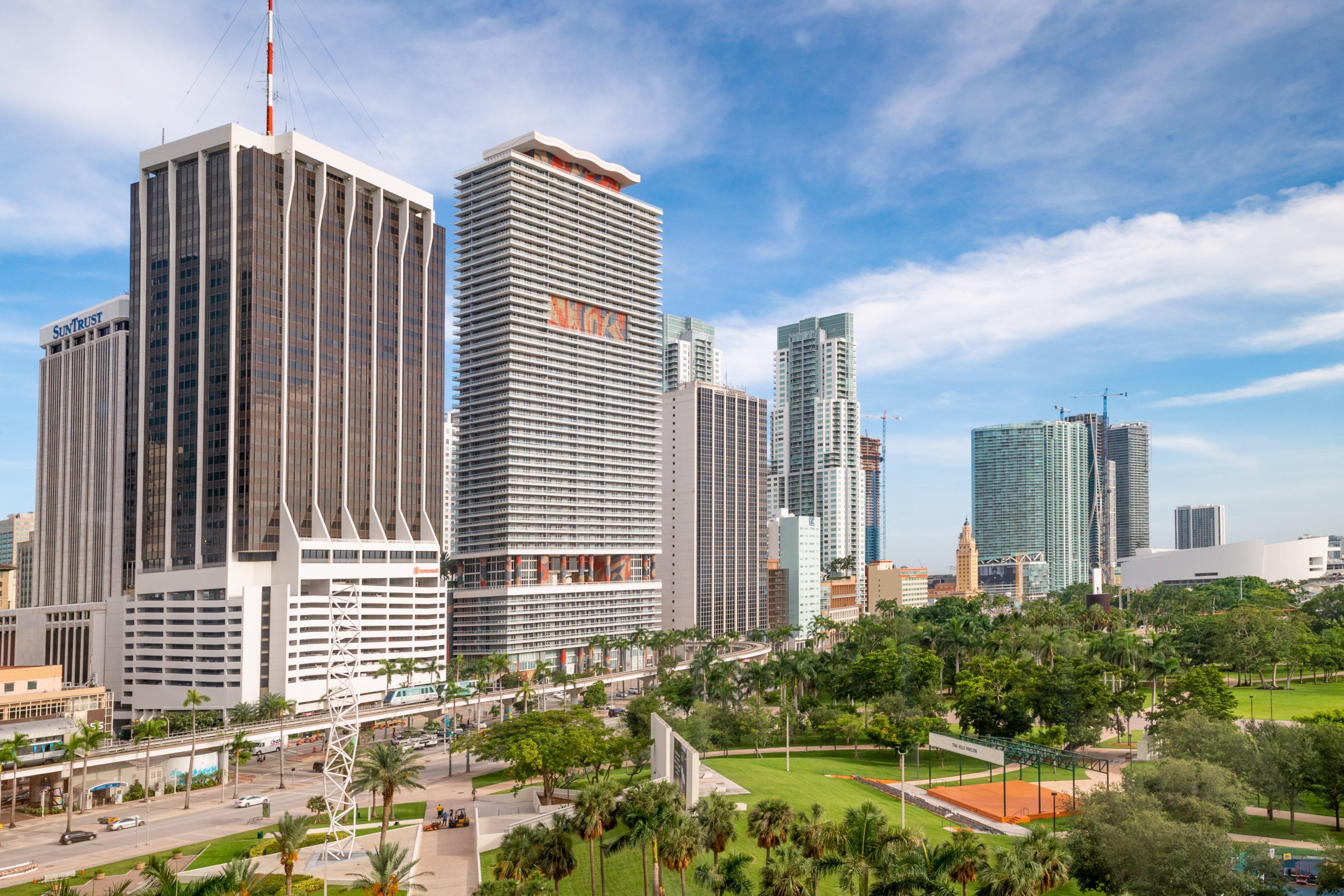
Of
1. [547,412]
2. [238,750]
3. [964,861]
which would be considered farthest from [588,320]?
[964,861]

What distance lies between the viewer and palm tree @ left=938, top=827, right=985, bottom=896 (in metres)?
40.2

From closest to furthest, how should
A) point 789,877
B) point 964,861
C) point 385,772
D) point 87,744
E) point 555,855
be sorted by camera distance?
point 789,877, point 964,861, point 555,855, point 385,772, point 87,744

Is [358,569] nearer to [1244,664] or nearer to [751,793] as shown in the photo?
[751,793]

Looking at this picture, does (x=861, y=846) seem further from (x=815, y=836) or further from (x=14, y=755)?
(x=14, y=755)

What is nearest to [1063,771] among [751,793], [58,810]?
[751,793]

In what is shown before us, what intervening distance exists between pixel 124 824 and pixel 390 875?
36316mm

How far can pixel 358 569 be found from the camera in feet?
419

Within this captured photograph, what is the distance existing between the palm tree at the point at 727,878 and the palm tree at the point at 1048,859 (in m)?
12.3

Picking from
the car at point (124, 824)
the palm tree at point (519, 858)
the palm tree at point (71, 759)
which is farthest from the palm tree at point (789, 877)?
the palm tree at point (71, 759)

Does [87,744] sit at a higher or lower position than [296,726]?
higher

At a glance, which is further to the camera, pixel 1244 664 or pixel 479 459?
pixel 479 459

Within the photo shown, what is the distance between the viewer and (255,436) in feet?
Result: 394

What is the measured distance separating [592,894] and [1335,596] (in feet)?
460

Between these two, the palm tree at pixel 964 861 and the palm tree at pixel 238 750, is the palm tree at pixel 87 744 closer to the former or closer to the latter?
the palm tree at pixel 238 750
